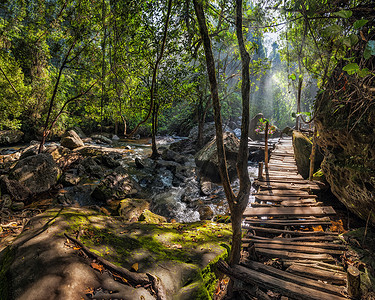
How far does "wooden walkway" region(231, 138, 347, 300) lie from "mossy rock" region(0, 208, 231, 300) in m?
0.65

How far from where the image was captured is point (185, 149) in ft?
55.8

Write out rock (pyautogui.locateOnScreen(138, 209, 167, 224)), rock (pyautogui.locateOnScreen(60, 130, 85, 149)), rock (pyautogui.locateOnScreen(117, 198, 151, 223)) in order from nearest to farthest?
rock (pyautogui.locateOnScreen(138, 209, 167, 224)) → rock (pyautogui.locateOnScreen(117, 198, 151, 223)) → rock (pyautogui.locateOnScreen(60, 130, 85, 149))

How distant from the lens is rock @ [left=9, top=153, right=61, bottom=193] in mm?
6930

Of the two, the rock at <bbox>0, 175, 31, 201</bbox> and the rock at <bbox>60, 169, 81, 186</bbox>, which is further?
the rock at <bbox>60, 169, 81, 186</bbox>

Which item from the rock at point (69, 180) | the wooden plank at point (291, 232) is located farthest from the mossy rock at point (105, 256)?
the rock at point (69, 180)

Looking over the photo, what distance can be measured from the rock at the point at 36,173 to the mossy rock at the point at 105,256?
17.0 ft

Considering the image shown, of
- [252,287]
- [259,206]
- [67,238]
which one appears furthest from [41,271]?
[259,206]

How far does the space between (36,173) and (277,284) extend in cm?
867

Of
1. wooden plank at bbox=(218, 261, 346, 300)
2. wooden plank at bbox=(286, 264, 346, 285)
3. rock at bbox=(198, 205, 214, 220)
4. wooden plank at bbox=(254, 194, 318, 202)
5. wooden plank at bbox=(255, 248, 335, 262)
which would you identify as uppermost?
wooden plank at bbox=(254, 194, 318, 202)

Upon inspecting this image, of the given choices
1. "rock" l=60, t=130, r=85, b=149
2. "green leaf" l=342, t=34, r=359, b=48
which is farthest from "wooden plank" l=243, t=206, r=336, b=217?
"rock" l=60, t=130, r=85, b=149

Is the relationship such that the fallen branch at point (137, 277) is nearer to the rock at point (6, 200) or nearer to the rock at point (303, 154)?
the rock at point (6, 200)

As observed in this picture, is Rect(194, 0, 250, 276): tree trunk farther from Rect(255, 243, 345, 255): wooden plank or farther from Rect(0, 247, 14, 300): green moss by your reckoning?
Rect(0, 247, 14, 300): green moss

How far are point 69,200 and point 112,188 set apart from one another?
1.55 m

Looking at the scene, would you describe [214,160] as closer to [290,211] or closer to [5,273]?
[290,211]
